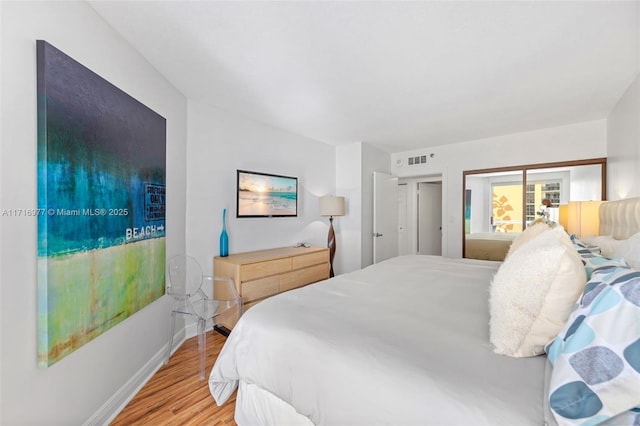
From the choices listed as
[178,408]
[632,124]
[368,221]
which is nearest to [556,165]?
[632,124]

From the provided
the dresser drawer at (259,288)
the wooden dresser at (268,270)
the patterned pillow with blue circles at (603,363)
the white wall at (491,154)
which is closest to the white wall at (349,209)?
the wooden dresser at (268,270)

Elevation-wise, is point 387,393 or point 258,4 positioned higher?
point 258,4

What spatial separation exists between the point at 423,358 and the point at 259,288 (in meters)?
2.16

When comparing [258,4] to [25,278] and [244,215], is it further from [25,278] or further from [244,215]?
[244,215]

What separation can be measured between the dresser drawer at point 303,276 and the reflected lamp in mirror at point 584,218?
2.90 metres

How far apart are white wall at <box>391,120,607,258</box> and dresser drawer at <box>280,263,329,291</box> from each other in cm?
237

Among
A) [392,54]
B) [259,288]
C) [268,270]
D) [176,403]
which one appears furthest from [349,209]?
[176,403]

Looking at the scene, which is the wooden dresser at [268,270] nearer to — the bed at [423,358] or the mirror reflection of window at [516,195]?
the bed at [423,358]

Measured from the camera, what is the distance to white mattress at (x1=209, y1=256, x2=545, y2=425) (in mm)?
807

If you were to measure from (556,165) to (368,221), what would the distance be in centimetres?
275

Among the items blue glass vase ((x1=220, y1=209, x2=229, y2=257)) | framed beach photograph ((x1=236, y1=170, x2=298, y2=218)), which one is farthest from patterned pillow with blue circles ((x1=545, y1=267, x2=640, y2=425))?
framed beach photograph ((x1=236, y1=170, x2=298, y2=218))

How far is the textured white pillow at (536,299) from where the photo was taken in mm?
876

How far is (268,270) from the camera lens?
2.94 metres

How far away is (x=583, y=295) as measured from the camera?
2.68 ft
